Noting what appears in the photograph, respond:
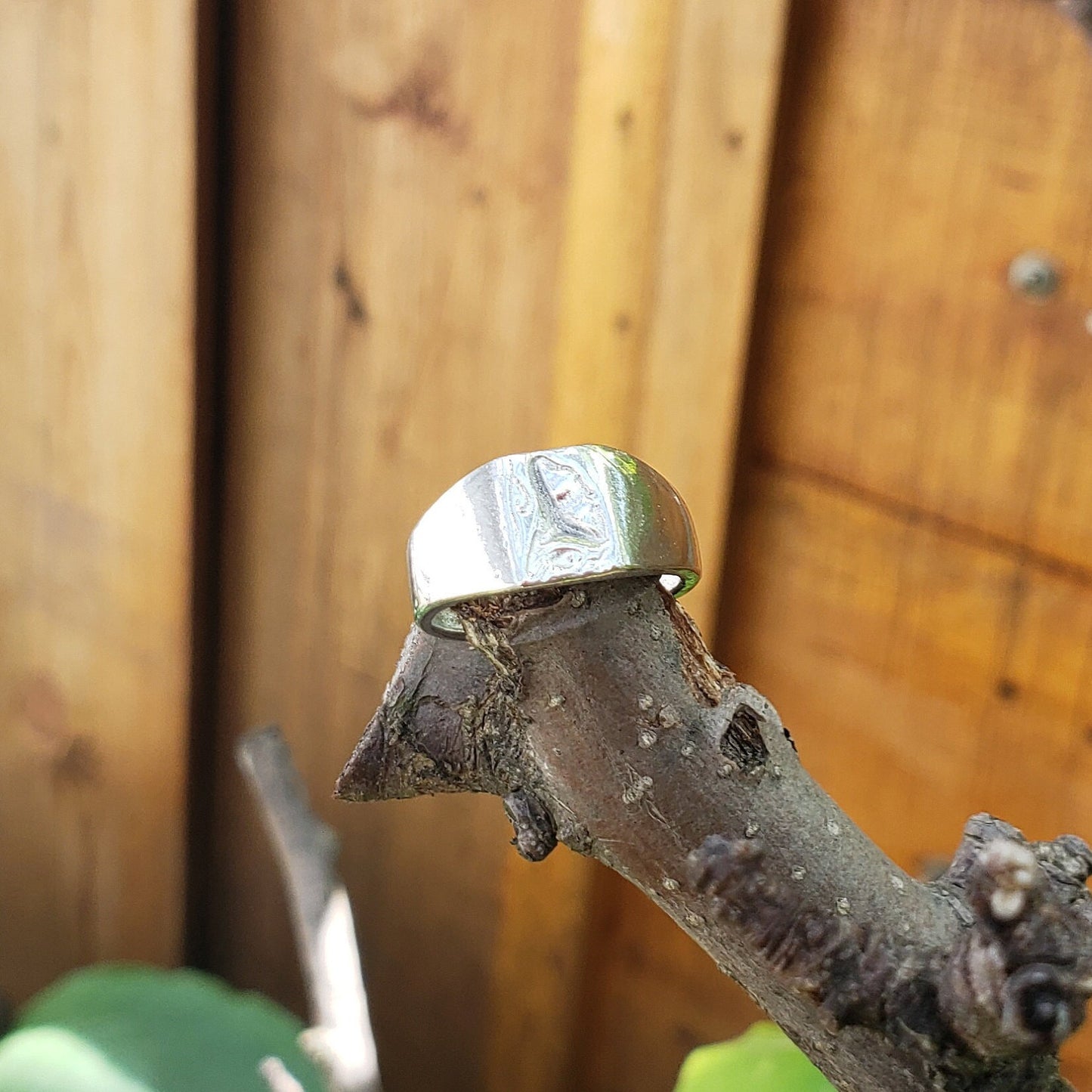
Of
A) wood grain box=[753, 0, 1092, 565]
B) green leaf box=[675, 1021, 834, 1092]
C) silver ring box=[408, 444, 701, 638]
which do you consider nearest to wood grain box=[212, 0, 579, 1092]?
wood grain box=[753, 0, 1092, 565]

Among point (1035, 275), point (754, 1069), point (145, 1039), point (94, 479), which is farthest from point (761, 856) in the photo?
point (94, 479)

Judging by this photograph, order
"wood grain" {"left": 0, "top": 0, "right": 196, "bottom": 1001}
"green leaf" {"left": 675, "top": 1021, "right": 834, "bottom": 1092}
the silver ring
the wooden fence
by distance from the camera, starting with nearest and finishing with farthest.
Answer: the silver ring, "green leaf" {"left": 675, "top": 1021, "right": 834, "bottom": 1092}, the wooden fence, "wood grain" {"left": 0, "top": 0, "right": 196, "bottom": 1001}

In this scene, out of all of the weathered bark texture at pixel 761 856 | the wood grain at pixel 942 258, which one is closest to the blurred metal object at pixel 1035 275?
the wood grain at pixel 942 258

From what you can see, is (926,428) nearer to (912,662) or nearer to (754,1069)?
(912,662)

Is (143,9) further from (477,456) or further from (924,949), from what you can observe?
(924,949)

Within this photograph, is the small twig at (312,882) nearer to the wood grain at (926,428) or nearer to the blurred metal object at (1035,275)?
the wood grain at (926,428)

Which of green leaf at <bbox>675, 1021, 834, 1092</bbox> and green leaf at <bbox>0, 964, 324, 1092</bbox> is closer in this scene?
green leaf at <bbox>675, 1021, 834, 1092</bbox>

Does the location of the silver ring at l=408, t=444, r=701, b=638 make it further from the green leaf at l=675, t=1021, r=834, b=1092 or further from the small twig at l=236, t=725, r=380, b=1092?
the small twig at l=236, t=725, r=380, b=1092
